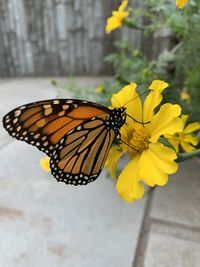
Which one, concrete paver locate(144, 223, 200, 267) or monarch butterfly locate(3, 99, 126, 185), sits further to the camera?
concrete paver locate(144, 223, 200, 267)

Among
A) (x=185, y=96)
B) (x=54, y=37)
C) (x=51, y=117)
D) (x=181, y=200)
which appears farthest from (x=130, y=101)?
(x=54, y=37)

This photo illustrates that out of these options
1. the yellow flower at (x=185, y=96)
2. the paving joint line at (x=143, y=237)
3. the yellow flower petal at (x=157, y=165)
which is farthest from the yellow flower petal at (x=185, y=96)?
the yellow flower petal at (x=157, y=165)

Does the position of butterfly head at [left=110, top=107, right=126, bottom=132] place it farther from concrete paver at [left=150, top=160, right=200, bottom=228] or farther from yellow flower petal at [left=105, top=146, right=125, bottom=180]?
concrete paver at [left=150, top=160, right=200, bottom=228]

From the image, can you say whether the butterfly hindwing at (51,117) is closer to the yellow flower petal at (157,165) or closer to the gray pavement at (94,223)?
the yellow flower petal at (157,165)

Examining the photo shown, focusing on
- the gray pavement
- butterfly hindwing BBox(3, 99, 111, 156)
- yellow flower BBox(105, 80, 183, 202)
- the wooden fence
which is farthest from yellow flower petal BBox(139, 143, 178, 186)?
the wooden fence

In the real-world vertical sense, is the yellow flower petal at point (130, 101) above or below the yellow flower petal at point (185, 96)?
above

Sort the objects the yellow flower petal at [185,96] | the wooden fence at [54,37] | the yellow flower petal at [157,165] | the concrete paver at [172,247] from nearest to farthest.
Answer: the yellow flower petal at [157,165], the concrete paver at [172,247], the yellow flower petal at [185,96], the wooden fence at [54,37]

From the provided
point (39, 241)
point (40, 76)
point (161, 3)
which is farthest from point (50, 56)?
point (39, 241)

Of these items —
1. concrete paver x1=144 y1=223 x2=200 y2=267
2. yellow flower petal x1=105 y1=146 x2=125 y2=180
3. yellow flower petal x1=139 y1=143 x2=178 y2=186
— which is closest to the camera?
yellow flower petal x1=139 y1=143 x2=178 y2=186
